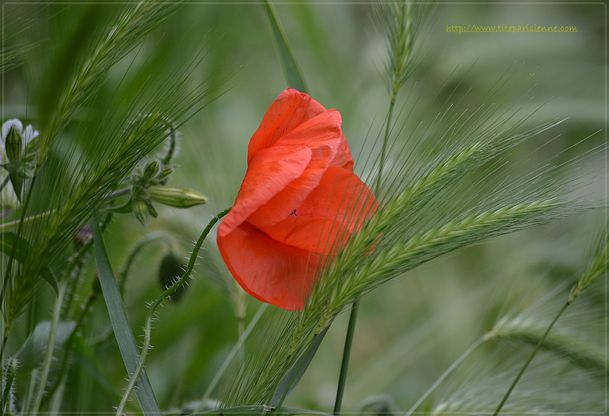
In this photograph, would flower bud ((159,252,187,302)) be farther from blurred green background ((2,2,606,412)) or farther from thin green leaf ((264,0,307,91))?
thin green leaf ((264,0,307,91))

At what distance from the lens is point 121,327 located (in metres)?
0.43

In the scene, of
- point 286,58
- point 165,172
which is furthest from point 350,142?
point 165,172

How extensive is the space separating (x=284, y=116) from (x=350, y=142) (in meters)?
0.28

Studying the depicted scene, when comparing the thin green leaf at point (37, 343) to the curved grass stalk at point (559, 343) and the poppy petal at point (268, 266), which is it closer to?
the poppy petal at point (268, 266)

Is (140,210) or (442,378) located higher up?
(140,210)

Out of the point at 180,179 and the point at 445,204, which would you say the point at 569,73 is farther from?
the point at 445,204

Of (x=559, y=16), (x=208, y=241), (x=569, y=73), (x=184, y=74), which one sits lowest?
(x=208, y=241)

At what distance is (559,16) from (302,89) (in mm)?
1322

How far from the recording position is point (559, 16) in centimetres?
172

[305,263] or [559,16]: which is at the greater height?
[559,16]

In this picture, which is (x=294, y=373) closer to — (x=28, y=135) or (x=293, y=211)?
(x=293, y=211)

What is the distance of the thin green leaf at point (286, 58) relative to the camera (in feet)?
1.82

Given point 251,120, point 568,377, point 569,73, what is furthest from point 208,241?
point 569,73

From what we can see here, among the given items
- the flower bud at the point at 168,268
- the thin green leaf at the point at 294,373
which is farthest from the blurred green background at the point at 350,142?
the thin green leaf at the point at 294,373
